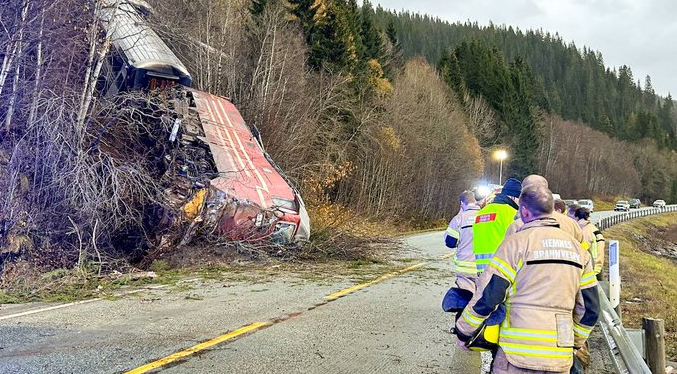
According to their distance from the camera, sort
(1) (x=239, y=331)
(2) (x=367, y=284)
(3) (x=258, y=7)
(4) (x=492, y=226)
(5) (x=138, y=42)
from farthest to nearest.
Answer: (3) (x=258, y=7)
(5) (x=138, y=42)
(2) (x=367, y=284)
(1) (x=239, y=331)
(4) (x=492, y=226)

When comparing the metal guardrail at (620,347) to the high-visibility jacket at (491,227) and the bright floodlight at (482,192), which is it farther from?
the bright floodlight at (482,192)

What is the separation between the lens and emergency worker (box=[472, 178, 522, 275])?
12.0ft

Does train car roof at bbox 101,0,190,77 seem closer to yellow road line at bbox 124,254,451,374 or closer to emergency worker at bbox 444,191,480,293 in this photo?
yellow road line at bbox 124,254,451,374

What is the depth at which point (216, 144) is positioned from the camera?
1189 centimetres

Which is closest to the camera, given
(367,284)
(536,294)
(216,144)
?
(536,294)

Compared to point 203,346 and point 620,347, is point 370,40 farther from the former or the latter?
point 620,347

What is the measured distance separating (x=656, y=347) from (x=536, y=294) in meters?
2.32

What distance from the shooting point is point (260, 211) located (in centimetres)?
1077

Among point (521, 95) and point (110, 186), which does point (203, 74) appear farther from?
point (521, 95)

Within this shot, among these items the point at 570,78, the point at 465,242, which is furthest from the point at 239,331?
the point at 570,78

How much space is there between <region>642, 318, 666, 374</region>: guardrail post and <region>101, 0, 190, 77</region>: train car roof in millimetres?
10522

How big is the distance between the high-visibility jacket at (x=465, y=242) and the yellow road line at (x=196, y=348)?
7.54 ft

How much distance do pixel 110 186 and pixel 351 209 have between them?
1997 cm

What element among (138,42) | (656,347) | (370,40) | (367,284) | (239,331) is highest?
(370,40)
